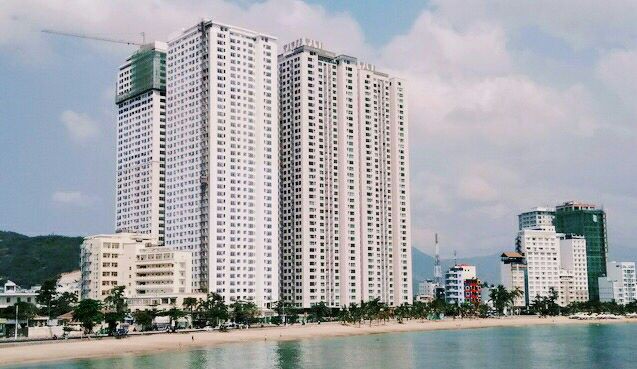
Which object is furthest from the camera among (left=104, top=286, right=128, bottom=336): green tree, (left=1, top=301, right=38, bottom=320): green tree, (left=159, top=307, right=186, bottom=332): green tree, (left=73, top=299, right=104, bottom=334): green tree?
(left=159, top=307, right=186, bottom=332): green tree

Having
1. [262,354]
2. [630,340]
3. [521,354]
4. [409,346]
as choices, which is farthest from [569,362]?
[630,340]

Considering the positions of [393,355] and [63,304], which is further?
[63,304]

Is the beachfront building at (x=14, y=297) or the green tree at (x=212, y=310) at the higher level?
the beachfront building at (x=14, y=297)

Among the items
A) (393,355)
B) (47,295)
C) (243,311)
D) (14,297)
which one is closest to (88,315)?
(47,295)

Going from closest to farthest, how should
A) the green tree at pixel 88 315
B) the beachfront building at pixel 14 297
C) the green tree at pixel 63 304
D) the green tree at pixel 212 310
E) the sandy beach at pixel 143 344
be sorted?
the sandy beach at pixel 143 344 → the green tree at pixel 88 315 → the beachfront building at pixel 14 297 → the green tree at pixel 212 310 → the green tree at pixel 63 304

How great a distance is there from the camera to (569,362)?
4766 inches

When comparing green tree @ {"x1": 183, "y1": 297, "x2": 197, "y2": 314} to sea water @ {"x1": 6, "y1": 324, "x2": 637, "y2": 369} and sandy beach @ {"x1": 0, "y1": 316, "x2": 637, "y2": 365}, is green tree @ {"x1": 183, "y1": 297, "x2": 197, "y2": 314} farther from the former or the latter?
sea water @ {"x1": 6, "y1": 324, "x2": 637, "y2": 369}

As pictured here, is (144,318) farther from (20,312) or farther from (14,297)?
(14,297)

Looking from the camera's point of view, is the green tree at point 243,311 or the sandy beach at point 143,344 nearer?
the sandy beach at point 143,344

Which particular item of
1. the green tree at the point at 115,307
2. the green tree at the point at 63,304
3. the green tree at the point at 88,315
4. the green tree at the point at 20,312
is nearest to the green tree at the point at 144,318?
the green tree at the point at 115,307

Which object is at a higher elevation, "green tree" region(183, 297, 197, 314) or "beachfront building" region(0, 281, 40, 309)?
"beachfront building" region(0, 281, 40, 309)

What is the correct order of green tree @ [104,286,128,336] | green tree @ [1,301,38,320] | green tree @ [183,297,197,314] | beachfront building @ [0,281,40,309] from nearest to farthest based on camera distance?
green tree @ [104,286,128,336] < green tree @ [1,301,38,320] < beachfront building @ [0,281,40,309] < green tree @ [183,297,197,314]

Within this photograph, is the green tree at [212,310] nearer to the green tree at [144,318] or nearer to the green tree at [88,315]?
the green tree at [144,318]

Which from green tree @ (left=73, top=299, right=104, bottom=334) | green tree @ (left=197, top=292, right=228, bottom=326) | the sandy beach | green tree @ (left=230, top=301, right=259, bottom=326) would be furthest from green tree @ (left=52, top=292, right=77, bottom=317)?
the sandy beach
